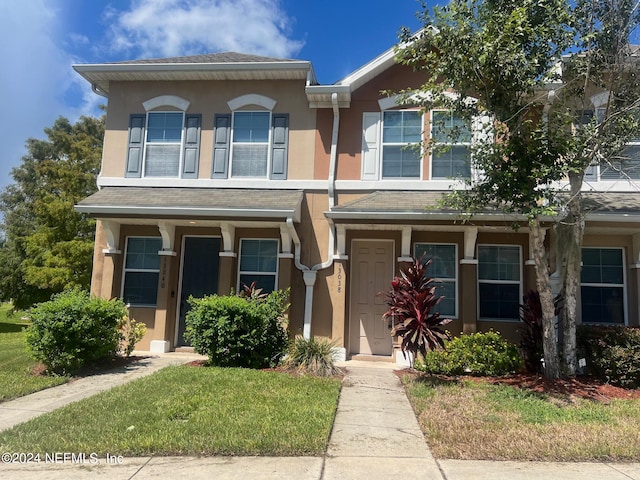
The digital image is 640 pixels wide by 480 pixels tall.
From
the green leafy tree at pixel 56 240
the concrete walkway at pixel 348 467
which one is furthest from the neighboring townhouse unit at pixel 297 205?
the green leafy tree at pixel 56 240

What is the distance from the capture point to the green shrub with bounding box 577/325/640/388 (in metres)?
7.02

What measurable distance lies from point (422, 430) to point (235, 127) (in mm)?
7800

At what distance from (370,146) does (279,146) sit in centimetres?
206

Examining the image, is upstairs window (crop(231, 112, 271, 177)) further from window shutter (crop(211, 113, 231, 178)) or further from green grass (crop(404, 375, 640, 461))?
green grass (crop(404, 375, 640, 461))

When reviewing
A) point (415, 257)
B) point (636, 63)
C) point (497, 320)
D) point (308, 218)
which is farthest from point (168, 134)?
point (636, 63)

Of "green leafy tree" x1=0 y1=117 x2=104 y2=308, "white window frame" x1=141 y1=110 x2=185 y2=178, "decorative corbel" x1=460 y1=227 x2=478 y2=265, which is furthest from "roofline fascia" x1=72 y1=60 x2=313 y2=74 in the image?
"green leafy tree" x1=0 y1=117 x2=104 y2=308

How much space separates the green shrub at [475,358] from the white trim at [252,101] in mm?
6398

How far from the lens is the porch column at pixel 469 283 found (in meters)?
8.95

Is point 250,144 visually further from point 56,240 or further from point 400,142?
point 56,240

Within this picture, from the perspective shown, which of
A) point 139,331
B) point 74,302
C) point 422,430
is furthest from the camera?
point 139,331

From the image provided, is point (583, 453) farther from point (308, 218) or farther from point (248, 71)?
point (248, 71)

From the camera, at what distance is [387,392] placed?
6.80 meters

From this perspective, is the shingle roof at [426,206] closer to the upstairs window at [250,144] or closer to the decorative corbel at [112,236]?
the upstairs window at [250,144]

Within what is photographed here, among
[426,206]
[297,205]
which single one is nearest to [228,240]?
[297,205]
